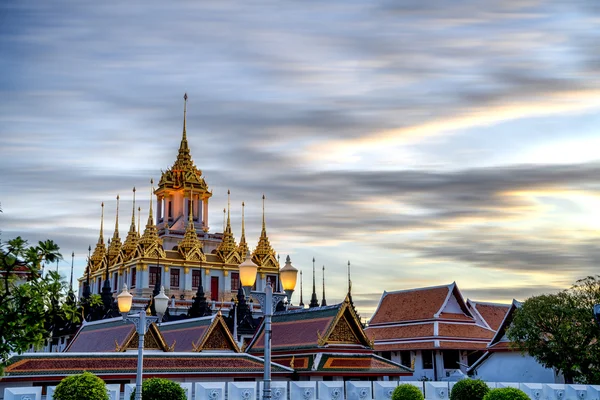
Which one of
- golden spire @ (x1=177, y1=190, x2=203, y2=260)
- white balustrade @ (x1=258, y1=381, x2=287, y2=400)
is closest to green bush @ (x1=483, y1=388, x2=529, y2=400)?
white balustrade @ (x1=258, y1=381, x2=287, y2=400)

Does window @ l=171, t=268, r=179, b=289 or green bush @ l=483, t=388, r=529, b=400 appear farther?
window @ l=171, t=268, r=179, b=289

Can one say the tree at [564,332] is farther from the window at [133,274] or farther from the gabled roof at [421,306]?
the window at [133,274]

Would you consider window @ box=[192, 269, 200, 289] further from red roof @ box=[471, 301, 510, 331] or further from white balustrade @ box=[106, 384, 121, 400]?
white balustrade @ box=[106, 384, 121, 400]

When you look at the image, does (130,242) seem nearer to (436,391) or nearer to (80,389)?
(436,391)

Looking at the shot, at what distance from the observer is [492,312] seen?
2213 inches

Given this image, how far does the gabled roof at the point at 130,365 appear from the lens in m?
23.9

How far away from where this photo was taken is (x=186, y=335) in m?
33.9

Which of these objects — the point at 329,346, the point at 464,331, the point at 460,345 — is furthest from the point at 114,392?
the point at 464,331

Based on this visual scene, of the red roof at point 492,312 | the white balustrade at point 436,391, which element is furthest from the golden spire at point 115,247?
the white balustrade at point 436,391

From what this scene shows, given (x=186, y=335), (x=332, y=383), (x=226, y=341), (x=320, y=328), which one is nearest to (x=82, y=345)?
(x=186, y=335)

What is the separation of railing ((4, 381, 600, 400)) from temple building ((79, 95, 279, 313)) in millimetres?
44752

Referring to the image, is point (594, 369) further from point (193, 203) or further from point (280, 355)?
point (193, 203)

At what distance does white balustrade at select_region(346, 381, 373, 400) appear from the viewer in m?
25.9

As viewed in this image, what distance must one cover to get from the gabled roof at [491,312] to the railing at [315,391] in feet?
79.7
